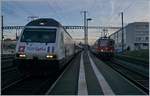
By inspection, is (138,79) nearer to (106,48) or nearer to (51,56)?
(51,56)

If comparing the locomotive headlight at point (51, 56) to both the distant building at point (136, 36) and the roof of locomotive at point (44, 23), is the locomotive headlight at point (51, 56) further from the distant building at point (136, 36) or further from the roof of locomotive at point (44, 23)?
the distant building at point (136, 36)

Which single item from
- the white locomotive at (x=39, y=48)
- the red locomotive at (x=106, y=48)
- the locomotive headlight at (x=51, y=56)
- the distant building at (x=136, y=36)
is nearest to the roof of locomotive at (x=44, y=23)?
the white locomotive at (x=39, y=48)

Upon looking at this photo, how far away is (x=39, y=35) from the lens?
21.5 m

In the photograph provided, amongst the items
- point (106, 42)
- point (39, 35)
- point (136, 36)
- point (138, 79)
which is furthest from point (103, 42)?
point (136, 36)

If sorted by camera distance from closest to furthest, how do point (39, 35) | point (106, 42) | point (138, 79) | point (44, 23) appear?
point (39, 35), point (138, 79), point (44, 23), point (106, 42)

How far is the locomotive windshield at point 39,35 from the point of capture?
69.9ft

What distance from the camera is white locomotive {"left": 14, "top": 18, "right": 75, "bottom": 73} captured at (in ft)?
66.5

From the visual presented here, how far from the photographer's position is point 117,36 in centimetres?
9106

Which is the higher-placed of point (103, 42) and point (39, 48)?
point (103, 42)

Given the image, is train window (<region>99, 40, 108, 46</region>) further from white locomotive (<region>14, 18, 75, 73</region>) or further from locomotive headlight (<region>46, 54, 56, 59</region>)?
locomotive headlight (<region>46, 54, 56, 59</region>)

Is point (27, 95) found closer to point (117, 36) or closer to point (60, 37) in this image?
point (60, 37)

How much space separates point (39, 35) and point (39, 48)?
3.59 ft

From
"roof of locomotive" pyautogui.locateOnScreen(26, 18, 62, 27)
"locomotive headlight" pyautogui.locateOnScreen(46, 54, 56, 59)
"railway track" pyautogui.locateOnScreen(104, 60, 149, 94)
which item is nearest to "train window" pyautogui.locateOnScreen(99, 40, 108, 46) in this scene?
"railway track" pyautogui.locateOnScreen(104, 60, 149, 94)

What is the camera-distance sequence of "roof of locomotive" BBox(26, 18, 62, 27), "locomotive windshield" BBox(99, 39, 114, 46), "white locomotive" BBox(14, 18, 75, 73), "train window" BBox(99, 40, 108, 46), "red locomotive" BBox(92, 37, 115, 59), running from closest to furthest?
"white locomotive" BBox(14, 18, 75, 73) < "roof of locomotive" BBox(26, 18, 62, 27) < "red locomotive" BBox(92, 37, 115, 59) < "locomotive windshield" BBox(99, 39, 114, 46) < "train window" BBox(99, 40, 108, 46)
